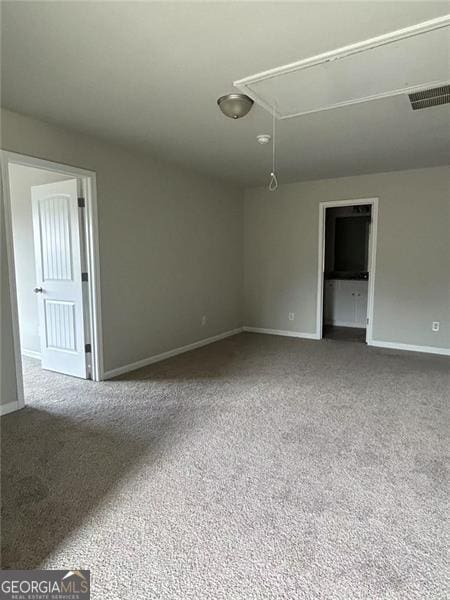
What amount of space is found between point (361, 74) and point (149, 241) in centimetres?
283

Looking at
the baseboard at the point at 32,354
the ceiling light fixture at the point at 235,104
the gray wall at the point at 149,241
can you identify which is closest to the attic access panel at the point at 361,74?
the ceiling light fixture at the point at 235,104

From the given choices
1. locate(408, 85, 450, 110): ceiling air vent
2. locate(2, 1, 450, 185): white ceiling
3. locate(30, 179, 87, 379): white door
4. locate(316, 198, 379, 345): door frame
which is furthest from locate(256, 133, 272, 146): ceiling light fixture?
locate(316, 198, 379, 345): door frame

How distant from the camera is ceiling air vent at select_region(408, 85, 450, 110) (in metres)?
2.55

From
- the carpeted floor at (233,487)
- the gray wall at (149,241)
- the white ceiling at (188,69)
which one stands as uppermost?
the white ceiling at (188,69)

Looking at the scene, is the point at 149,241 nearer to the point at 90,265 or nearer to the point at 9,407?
the point at 90,265

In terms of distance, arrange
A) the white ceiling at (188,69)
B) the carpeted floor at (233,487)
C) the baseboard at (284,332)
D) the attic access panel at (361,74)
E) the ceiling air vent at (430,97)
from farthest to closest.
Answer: the baseboard at (284,332)
the ceiling air vent at (430,97)
the attic access panel at (361,74)
the white ceiling at (188,69)
the carpeted floor at (233,487)

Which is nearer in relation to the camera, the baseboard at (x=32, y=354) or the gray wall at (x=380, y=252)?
the baseboard at (x=32, y=354)

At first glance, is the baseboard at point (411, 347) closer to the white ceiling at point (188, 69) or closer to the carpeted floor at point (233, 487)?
the carpeted floor at point (233, 487)

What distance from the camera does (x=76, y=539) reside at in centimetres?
171

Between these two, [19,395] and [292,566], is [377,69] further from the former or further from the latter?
[19,395]

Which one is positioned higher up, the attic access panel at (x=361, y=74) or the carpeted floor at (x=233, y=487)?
the attic access panel at (x=361, y=74)

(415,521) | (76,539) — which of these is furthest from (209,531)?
(415,521)

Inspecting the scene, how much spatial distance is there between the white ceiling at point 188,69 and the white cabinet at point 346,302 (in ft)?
9.55

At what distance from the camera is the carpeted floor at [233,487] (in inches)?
60.3
